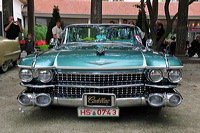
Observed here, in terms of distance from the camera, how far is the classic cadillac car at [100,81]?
2.99 metres

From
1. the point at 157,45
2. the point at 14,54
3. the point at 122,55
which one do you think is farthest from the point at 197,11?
the point at 122,55

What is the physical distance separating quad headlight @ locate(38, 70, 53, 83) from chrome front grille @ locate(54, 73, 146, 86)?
10 cm

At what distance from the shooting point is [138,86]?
3.06m

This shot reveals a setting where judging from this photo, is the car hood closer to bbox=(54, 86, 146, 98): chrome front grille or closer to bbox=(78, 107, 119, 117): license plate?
bbox=(54, 86, 146, 98): chrome front grille

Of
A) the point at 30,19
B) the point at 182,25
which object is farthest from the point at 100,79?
the point at 30,19

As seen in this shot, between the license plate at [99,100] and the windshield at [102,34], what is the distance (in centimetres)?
159

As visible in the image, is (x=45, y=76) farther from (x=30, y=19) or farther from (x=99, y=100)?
(x=30, y=19)

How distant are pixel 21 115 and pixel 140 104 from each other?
76.2 inches

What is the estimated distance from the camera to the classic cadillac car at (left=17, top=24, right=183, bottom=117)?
Result: 9.82ft

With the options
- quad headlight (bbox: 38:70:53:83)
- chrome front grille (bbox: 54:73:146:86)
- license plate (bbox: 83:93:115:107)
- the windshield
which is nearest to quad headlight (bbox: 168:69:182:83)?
chrome front grille (bbox: 54:73:146:86)

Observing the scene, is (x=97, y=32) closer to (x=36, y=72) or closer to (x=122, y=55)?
(x=122, y=55)

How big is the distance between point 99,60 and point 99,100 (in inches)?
21.1

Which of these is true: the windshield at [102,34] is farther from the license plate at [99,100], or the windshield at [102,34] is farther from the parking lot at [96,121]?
the license plate at [99,100]

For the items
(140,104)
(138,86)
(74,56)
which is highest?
(74,56)
